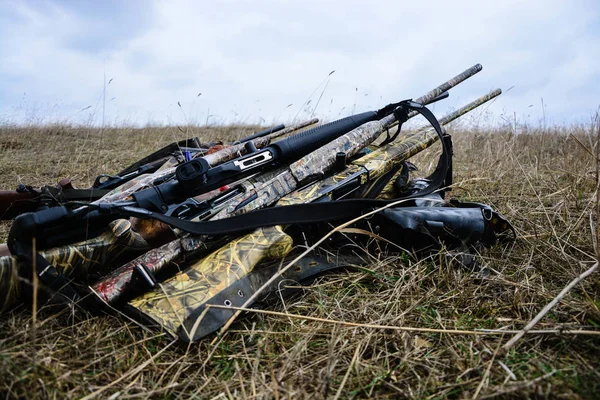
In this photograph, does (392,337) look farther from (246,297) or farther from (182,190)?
(182,190)

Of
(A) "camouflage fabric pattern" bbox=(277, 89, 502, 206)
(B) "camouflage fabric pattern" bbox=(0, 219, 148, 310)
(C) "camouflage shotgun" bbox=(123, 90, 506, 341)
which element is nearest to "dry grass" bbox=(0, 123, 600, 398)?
(C) "camouflage shotgun" bbox=(123, 90, 506, 341)

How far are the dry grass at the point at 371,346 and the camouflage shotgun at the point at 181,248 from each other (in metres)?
0.16

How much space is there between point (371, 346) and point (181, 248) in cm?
119

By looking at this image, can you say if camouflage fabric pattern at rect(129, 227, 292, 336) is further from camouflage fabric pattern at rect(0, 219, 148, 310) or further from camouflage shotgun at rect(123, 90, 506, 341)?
camouflage fabric pattern at rect(0, 219, 148, 310)

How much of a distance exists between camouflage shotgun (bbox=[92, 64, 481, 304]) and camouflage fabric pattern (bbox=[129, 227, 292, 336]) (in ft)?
0.39

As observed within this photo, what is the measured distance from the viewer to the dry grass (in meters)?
Answer: 1.41

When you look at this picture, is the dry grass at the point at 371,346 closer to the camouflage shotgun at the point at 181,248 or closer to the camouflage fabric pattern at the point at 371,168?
the camouflage shotgun at the point at 181,248

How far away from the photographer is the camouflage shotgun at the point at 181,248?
1.91m

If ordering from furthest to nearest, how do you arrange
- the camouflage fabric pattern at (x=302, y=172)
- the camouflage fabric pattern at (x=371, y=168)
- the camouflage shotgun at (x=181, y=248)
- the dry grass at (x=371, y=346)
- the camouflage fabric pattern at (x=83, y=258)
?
the camouflage fabric pattern at (x=371, y=168) → the camouflage fabric pattern at (x=302, y=172) → the camouflage shotgun at (x=181, y=248) → the camouflage fabric pattern at (x=83, y=258) → the dry grass at (x=371, y=346)

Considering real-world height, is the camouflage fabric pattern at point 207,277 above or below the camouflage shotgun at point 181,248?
below

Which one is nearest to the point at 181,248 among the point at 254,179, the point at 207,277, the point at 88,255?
the point at 207,277

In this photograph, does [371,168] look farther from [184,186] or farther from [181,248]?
[181,248]

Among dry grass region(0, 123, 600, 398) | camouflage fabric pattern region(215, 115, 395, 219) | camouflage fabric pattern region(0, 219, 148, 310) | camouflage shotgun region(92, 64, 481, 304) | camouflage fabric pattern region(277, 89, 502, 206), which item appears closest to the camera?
dry grass region(0, 123, 600, 398)

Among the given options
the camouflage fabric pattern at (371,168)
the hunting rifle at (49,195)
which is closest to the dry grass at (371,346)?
the camouflage fabric pattern at (371,168)
